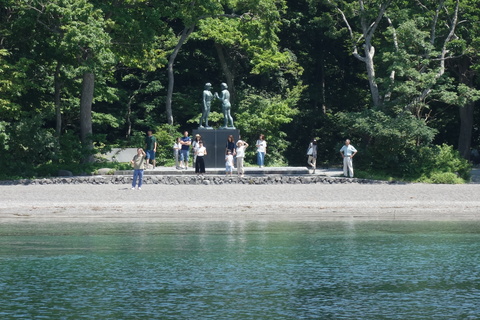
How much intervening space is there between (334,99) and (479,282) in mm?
38310

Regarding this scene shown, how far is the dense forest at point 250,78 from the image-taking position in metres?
34.2

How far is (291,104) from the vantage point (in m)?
47.5

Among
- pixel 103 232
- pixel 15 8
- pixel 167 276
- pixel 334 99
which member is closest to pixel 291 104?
pixel 334 99

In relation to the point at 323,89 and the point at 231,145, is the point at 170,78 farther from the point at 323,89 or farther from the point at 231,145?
the point at 231,145

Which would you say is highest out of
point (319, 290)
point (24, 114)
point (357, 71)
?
point (357, 71)

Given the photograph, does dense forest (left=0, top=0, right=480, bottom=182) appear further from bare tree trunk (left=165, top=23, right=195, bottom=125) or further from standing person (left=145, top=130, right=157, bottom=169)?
standing person (left=145, top=130, right=157, bottom=169)

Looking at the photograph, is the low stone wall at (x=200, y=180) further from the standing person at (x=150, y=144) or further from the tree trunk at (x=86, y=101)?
the tree trunk at (x=86, y=101)

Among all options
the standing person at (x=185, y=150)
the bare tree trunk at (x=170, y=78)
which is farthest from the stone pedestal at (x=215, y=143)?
the bare tree trunk at (x=170, y=78)

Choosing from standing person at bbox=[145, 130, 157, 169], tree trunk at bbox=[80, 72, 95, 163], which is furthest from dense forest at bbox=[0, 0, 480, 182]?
standing person at bbox=[145, 130, 157, 169]

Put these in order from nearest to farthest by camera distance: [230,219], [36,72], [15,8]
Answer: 1. [230,219]
2. [15,8]
3. [36,72]

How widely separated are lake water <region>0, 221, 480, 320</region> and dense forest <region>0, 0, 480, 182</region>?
530 inches

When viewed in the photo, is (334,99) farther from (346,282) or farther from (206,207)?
(346,282)

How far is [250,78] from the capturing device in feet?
167

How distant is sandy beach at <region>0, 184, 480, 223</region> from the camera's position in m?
23.2
